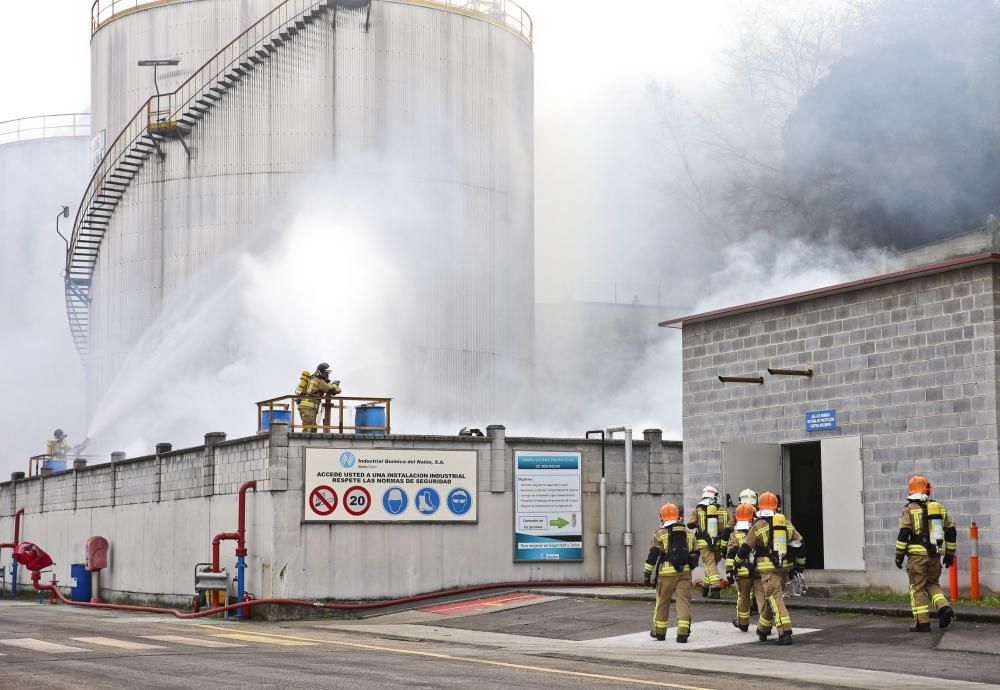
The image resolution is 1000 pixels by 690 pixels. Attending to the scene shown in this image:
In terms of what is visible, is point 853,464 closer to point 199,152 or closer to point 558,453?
point 558,453

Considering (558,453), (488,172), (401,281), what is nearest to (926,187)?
(488,172)

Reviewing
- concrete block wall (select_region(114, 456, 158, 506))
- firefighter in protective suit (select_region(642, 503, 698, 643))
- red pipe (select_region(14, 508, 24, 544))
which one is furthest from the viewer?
red pipe (select_region(14, 508, 24, 544))

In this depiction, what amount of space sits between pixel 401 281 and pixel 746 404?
1615 centimetres

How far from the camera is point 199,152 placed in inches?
1558

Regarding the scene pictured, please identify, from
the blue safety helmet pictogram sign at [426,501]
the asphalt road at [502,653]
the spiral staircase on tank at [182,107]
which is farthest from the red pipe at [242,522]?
the spiral staircase on tank at [182,107]

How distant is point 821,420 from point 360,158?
19.5m

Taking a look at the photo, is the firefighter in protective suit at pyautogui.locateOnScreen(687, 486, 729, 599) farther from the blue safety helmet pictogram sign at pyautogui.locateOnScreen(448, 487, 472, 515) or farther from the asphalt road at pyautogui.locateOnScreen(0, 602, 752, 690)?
the blue safety helmet pictogram sign at pyautogui.locateOnScreen(448, 487, 472, 515)

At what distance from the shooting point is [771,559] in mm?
17516

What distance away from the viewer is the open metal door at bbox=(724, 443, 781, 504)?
75.7 ft

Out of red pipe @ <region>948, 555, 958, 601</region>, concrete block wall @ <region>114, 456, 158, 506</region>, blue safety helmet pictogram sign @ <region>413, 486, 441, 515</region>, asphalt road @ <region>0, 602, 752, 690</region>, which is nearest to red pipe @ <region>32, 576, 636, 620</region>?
blue safety helmet pictogram sign @ <region>413, 486, 441, 515</region>

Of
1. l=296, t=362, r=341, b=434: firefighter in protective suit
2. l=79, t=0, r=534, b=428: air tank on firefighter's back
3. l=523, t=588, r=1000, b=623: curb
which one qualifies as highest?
l=79, t=0, r=534, b=428: air tank on firefighter's back

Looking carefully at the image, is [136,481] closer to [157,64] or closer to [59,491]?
[59,491]

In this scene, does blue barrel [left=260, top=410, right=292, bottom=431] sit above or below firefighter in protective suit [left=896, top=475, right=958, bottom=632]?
above

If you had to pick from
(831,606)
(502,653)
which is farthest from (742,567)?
(502,653)
